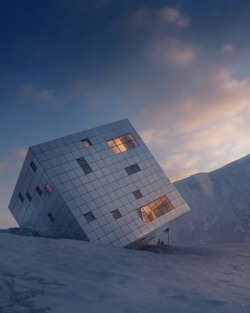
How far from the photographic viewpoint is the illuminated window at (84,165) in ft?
95.8

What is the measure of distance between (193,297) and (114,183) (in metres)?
19.9

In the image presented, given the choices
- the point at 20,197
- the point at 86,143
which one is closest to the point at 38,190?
the point at 20,197

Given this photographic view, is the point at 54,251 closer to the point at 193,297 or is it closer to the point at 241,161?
the point at 193,297

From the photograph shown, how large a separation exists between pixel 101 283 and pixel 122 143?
22.6 m

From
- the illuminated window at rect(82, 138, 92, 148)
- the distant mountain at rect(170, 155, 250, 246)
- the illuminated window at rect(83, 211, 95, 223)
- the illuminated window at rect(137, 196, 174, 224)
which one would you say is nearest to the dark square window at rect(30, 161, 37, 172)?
the illuminated window at rect(82, 138, 92, 148)

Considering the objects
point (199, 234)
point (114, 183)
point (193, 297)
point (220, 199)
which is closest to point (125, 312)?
point (193, 297)

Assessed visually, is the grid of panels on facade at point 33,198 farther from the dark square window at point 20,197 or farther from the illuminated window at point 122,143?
the illuminated window at point 122,143

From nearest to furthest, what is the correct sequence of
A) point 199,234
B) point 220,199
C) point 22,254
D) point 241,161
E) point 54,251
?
point 22,254 → point 54,251 → point 199,234 → point 220,199 → point 241,161

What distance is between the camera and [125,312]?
8.08 metres

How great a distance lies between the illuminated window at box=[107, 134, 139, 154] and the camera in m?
31.9

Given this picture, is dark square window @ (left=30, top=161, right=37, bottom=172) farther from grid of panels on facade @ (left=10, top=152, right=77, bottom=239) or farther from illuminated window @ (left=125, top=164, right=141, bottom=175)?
illuminated window @ (left=125, top=164, right=141, bottom=175)

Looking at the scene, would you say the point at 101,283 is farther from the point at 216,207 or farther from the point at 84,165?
the point at 216,207

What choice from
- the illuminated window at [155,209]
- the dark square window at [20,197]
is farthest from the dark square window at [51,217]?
the illuminated window at [155,209]

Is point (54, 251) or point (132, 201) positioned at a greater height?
point (132, 201)
